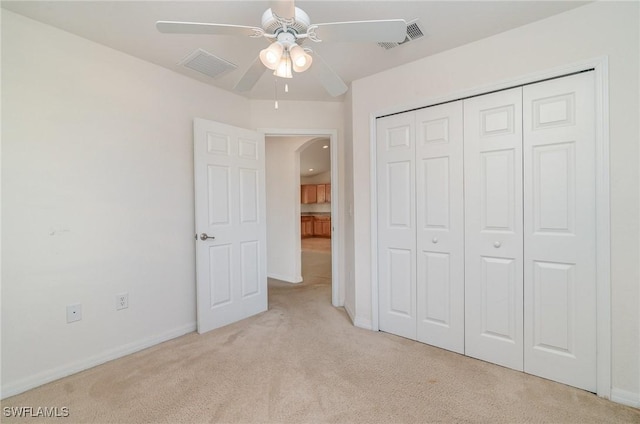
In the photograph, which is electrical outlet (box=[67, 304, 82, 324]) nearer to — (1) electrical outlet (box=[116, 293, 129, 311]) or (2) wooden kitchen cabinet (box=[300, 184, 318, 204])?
(1) electrical outlet (box=[116, 293, 129, 311])

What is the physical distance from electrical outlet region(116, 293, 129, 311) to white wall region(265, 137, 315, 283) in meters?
2.49

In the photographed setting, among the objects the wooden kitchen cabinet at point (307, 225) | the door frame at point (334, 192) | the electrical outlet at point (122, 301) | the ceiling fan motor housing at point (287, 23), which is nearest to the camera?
the ceiling fan motor housing at point (287, 23)

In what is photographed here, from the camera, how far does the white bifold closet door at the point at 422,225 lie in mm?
2312

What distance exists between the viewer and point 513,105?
2.04 meters

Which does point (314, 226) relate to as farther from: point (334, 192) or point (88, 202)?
point (88, 202)

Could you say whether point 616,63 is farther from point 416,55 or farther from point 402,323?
point 402,323

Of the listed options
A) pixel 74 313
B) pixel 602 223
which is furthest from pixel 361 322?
pixel 74 313

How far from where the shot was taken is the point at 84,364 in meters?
2.10

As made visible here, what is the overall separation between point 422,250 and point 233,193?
1906 millimetres

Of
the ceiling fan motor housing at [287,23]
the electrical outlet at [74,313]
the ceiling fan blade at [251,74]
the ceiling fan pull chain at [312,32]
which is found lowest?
the electrical outlet at [74,313]

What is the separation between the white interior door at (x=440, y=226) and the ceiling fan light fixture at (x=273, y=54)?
4.85 ft

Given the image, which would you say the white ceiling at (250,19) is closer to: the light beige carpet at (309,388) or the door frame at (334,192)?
the door frame at (334,192)

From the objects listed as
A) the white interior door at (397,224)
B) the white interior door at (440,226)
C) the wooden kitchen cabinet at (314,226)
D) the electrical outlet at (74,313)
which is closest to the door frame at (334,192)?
the white interior door at (397,224)

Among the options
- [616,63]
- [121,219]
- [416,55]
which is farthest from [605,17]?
[121,219]
